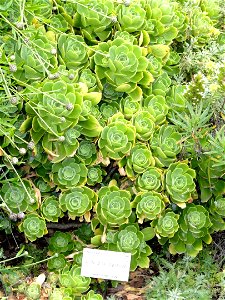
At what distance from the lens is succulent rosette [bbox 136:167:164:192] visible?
1.98 metres

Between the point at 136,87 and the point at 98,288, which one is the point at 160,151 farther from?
the point at 98,288

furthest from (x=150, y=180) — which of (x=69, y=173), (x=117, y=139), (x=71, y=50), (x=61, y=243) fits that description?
(x=71, y=50)

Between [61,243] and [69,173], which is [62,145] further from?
[61,243]

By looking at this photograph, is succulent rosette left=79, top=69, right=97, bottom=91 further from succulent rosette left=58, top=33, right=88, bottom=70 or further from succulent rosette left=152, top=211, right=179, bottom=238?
succulent rosette left=152, top=211, right=179, bottom=238

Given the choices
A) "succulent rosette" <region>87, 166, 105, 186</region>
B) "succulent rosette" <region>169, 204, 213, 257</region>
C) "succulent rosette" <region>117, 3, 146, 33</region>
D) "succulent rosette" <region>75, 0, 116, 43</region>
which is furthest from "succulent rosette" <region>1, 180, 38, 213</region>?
"succulent rosette" <region>117, 3, 146, 33</region>

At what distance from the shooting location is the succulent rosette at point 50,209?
2.01 meters

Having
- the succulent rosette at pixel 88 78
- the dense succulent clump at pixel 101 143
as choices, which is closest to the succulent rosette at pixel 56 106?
the dense succulent clump at pixel 101 143

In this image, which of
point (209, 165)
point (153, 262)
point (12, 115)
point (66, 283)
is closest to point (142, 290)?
point (153, 262)

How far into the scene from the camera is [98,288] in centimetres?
212

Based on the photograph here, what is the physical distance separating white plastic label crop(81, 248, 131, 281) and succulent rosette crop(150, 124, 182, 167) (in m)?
0.42

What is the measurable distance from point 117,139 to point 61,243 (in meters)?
0.52

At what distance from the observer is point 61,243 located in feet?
6.86

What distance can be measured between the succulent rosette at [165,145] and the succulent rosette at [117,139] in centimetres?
12

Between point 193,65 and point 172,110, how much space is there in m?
0.44
